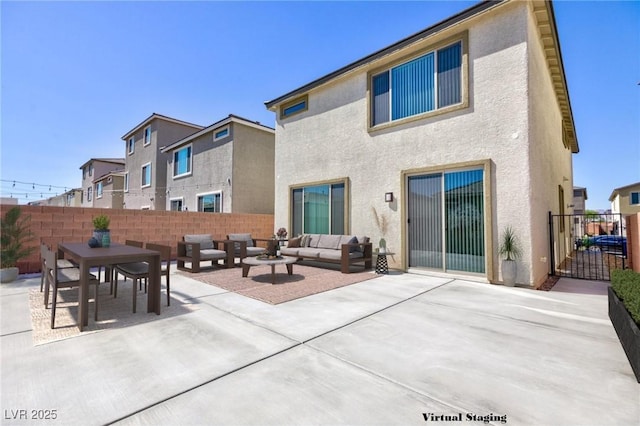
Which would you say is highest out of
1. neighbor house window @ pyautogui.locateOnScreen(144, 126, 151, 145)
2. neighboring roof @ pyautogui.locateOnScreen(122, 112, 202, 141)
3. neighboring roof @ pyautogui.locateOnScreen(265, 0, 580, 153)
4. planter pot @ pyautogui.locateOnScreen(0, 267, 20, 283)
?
neighboring roof @ pyautogui.locateOnScreen(122, 112, 202, 141)

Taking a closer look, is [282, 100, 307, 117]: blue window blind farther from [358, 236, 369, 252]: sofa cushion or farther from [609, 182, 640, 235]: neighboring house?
[609, 182, 640, 235]: neighboring house

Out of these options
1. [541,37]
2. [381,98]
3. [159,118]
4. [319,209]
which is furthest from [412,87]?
[159,118]

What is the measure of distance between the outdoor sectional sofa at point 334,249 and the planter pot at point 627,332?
15.4 ft

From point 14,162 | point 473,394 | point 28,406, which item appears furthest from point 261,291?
point 14,162

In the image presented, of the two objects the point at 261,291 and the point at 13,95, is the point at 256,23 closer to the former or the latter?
the point at 261,291

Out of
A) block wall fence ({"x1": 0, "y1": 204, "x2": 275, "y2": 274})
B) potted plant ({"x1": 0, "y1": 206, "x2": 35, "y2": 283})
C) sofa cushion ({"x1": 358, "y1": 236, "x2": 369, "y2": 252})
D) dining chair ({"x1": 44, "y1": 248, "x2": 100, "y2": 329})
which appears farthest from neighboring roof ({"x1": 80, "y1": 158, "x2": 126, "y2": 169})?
sofa cushion ({"x1": 358, "y1": 236, "x2": 369, "y2": 252})

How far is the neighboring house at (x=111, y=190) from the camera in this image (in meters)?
21.3

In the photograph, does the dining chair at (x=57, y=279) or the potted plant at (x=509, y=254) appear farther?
the potted plant at (x=509, y=254)

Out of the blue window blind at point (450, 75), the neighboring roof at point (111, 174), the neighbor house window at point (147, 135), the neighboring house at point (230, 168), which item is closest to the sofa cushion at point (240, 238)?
the neighboring house at point (230, 168)

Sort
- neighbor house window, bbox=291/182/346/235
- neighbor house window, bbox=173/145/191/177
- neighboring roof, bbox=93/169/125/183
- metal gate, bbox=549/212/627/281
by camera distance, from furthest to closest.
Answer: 1. neighboring roof, bbox=93/169/125/183
2. neighbor house window, bbox=173/145/191/177
3. neighbor house window, bbox=291/182/346/235
4. metal gate, bbox=549/212/627/281

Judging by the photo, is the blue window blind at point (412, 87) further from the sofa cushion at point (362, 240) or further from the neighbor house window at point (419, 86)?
the sofa cushion at point (362, 240)

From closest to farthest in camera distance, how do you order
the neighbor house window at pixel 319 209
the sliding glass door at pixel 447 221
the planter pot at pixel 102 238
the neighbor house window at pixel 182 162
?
the planter pot at pixel 102 238, the sliding glass door at pixel 447 221, the neighbor house window at pixel 319 209, the neighbor house window at pixel 182 162

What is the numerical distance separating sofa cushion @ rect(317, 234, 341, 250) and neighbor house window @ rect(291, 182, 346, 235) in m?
0.52

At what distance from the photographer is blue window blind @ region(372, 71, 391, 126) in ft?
25.9
